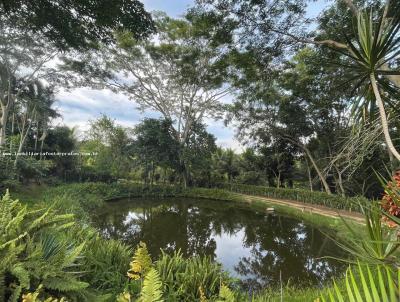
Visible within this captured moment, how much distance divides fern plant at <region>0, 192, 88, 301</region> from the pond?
157 inches

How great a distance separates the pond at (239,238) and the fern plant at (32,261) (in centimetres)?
399

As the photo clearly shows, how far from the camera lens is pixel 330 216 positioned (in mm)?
11828

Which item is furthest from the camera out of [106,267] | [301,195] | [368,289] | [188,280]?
[301,195]

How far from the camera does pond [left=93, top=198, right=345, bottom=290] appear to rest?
672 centimetres

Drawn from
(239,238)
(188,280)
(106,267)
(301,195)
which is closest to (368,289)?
(188,280)

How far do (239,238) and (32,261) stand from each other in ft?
28.4

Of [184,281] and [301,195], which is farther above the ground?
[301,195]

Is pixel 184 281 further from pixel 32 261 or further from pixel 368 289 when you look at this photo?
pixel 368 289

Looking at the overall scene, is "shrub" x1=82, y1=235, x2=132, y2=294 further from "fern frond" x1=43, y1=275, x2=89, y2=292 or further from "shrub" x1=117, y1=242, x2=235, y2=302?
"fern frond" x1=43, y1=275, x2=89, y2=292

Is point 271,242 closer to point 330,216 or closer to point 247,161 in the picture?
point 330,216

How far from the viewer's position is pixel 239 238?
9875 millimetres

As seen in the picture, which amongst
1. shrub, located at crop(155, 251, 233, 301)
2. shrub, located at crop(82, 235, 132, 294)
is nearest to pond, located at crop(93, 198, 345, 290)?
shrub, located at crop(155, 251, 233, 301)

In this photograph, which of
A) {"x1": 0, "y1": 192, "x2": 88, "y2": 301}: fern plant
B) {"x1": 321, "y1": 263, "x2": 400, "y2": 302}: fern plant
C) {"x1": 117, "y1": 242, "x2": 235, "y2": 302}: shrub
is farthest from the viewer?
{"x1": 117, "y1": 242, "x2": 235, "y2": 302}: shrub

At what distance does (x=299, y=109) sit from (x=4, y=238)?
16282mm
